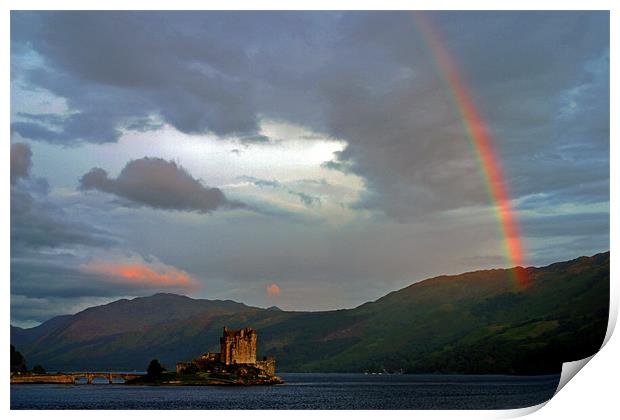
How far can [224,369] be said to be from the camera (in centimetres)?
7912

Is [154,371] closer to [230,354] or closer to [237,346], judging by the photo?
[230,354]

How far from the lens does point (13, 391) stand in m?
68.6

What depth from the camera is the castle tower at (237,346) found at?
255 ft

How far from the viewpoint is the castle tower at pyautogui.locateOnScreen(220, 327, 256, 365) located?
255 ft

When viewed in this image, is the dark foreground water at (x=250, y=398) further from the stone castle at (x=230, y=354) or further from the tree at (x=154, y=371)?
the stone castle at (x=230, y=354)

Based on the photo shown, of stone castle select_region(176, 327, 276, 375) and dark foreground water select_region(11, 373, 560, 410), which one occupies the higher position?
stone castle select_region(176, 327, 276, 375)

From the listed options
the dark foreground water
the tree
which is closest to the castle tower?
the dark foreground water

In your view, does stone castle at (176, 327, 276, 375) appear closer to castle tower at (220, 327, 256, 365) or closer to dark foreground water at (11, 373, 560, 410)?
castle tower at (220, 327, 256, 365)

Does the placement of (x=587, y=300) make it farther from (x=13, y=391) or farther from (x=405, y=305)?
(x=13, y=391)

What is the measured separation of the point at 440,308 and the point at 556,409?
116204 millimetres
